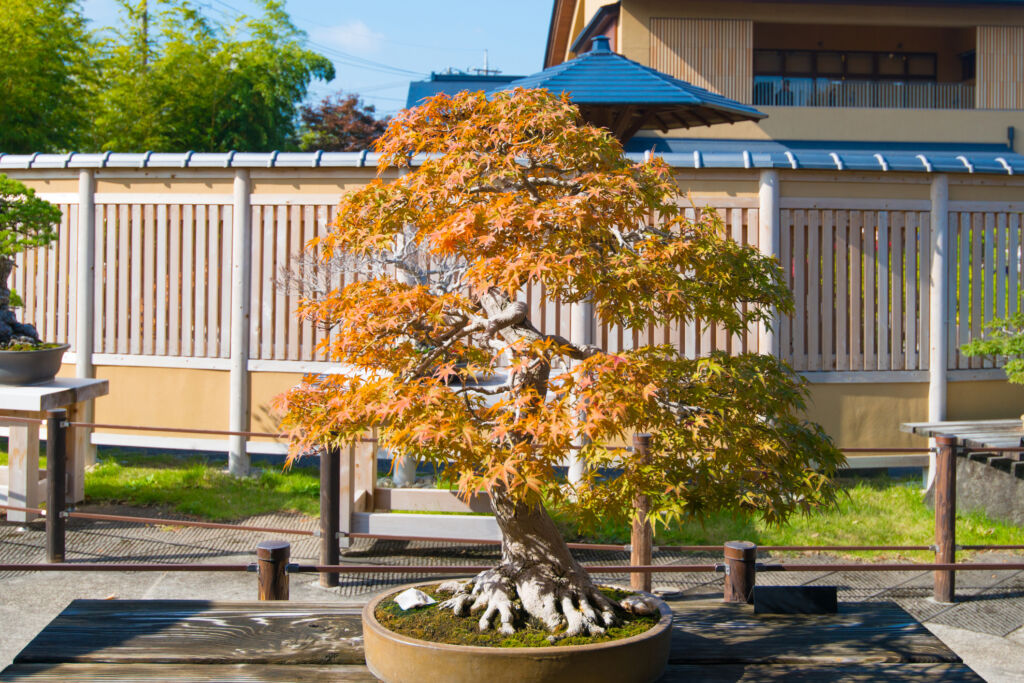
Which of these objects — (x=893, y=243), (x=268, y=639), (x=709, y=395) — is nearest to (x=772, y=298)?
(x=709, y=395)

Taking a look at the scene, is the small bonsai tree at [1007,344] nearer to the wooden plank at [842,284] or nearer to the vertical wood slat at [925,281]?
the vertical wood slat at [925,281]

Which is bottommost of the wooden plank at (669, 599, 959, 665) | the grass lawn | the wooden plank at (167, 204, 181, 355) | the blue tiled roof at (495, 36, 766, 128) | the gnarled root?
the grass lawn

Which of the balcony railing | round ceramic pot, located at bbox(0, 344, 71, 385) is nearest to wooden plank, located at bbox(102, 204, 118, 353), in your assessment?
round ceramic pot, located at bbox(0, 344, 71, 385)

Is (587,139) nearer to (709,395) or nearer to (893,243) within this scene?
(709,395)

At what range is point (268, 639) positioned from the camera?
3.18m

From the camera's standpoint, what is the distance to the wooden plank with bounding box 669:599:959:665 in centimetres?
307

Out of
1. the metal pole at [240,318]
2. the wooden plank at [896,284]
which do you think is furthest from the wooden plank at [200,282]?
the wooden plank at [896,284]

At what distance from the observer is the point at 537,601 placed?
311 cm

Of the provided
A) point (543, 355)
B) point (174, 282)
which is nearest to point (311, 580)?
point (543, 355)

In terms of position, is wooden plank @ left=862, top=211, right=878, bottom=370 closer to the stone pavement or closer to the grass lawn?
the grass lawn

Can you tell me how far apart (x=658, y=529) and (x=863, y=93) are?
12238 millimetres

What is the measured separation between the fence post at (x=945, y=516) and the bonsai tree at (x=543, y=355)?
2213mm

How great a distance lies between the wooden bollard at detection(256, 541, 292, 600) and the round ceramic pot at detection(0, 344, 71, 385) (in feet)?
12.1

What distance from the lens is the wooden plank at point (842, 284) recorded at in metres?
7.42
